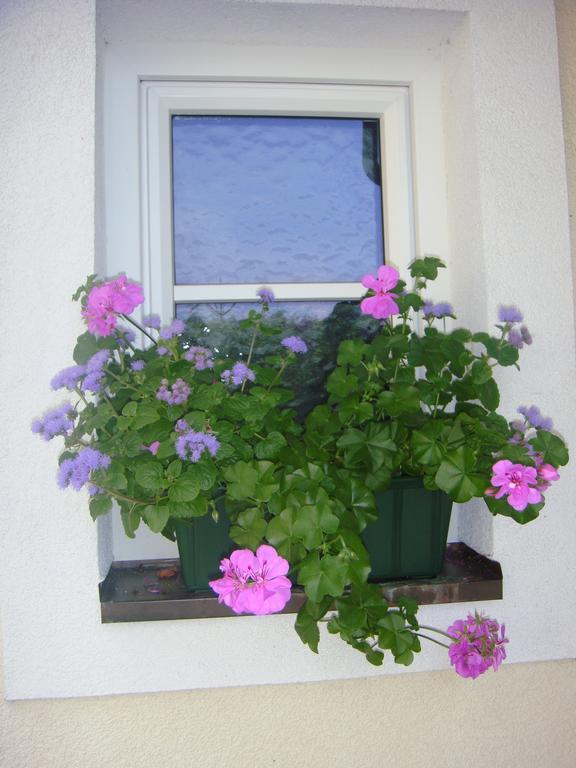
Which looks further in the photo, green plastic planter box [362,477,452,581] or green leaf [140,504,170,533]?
green plastic planter box [362,477,452,581]

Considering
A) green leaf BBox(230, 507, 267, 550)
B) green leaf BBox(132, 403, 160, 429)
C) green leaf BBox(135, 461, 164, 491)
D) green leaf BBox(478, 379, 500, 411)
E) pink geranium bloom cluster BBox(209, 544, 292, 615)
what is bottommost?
pink geranium bloom cluster BBox(209, 544, 292, 615)

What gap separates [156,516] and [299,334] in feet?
2.22

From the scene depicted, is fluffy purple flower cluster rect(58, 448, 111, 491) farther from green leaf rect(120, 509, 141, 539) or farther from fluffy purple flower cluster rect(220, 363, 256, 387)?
fluffy purple flower cluster rect(220, 363, 256, 387)

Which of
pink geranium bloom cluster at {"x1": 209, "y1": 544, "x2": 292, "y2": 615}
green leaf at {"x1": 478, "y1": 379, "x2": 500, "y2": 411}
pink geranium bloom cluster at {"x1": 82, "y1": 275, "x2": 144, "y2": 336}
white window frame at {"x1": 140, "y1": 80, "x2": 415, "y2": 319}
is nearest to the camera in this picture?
pink geranium bloom cluster at {"x1": 209, "y1": 544, "x2": 292, "y2": 615}

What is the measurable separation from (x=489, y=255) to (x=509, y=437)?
436mm

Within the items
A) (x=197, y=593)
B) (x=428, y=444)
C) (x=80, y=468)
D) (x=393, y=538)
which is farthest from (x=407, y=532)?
(x=80, y=468)

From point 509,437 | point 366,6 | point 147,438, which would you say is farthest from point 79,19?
point 509,437

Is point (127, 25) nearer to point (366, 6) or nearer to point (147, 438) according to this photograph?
point (366, 6)

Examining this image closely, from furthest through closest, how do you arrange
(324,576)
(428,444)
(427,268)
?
(427,268), (428,444), (324,576)

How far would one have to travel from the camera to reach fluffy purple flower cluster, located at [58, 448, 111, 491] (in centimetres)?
99

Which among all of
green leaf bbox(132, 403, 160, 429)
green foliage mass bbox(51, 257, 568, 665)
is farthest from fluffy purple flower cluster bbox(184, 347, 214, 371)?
green leaf bbox(132, 403, 160, 429)

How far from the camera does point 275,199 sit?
1578 millimetres

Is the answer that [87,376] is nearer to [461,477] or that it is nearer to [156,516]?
[156,516]

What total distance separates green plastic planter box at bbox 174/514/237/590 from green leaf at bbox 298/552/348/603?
0.74ft
